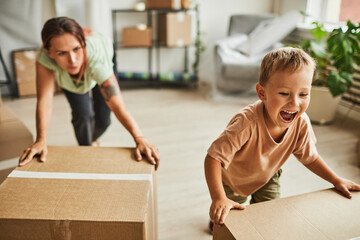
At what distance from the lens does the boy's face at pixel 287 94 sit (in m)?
0.95

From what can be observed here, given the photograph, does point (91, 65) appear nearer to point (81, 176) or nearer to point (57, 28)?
point (57, 28)

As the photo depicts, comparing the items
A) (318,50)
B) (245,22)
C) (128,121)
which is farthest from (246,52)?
(128,121)

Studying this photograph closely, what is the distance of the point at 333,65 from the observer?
260cm

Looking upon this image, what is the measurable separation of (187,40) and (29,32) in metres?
1.71

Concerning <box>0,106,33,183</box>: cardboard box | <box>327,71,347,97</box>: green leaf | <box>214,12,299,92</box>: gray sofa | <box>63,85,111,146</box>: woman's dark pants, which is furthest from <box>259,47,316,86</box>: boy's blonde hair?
<box>214,12,299,92</box>: gray sofa

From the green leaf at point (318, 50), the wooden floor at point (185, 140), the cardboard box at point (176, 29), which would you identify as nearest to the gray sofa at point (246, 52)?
the wooden floor at point (185, 140)

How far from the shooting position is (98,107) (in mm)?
2031

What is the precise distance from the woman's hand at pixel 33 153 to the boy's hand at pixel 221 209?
23.1 inches

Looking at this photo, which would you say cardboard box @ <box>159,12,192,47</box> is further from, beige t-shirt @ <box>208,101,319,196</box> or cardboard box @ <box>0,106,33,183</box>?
beige t-shirt @ <box>208,101,319,196</box>

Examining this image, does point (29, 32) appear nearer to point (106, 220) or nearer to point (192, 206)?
point (192, 206)

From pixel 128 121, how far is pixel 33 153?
39cm

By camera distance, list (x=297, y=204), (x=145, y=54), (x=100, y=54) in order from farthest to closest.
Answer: (x=145, y=54) → (x=100, y=54) → (x=297, y=204)

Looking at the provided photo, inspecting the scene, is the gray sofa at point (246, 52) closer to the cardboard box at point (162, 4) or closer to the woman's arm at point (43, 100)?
the cardboard box at point (162, 4)

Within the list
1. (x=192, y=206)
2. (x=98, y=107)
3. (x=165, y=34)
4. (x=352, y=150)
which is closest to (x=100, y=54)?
(x=98, y=107)
